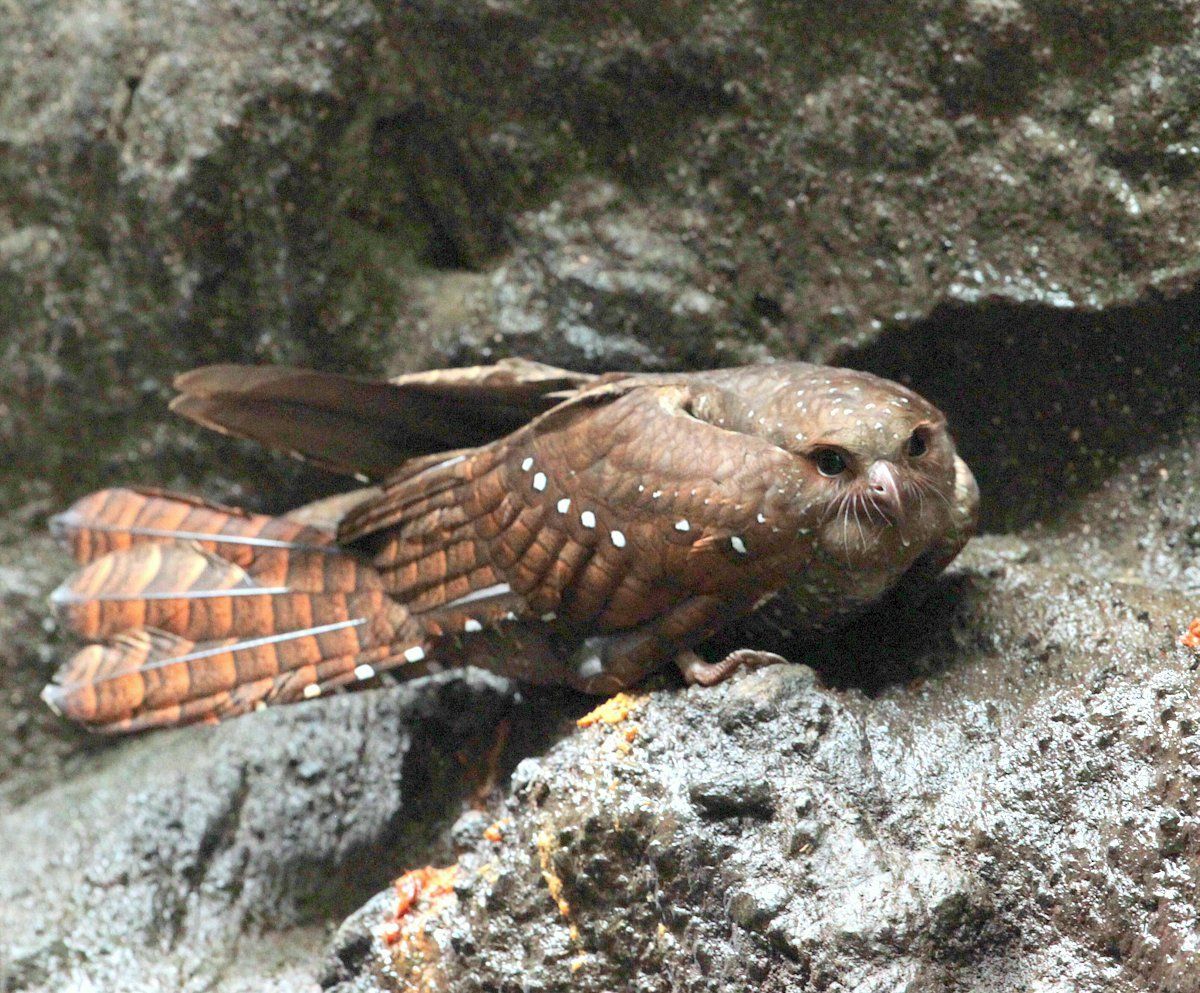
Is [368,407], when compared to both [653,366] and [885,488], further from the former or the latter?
[885,488]

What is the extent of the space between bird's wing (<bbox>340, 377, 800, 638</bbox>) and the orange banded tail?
0.14 m

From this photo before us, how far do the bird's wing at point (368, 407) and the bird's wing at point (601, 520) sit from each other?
0.52ft

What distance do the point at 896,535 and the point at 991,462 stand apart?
80 centimetres

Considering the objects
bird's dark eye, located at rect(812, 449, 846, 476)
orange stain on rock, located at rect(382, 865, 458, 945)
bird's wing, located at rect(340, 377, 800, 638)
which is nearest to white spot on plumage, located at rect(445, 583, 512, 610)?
bird's wing, located at rect(340, 377, 800, 638)

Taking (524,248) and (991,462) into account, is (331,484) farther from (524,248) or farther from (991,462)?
(991,462)

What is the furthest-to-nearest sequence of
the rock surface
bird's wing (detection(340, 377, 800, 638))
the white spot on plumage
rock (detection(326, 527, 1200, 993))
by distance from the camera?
the white spot on plumage, bird's wing (detection(340, 377, 800, 638)), the rock surface, rock (detection(326, 527, 1200, 993))

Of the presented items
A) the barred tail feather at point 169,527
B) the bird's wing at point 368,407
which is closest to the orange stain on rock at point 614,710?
the bird's wing at point 368,407

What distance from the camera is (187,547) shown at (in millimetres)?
2965

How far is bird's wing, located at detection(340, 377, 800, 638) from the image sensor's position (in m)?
2.38

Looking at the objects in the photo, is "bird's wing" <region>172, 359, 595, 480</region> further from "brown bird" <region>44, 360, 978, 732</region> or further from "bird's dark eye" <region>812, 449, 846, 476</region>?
"bird's dark eye" <region>812, 449, 846, 476</region>

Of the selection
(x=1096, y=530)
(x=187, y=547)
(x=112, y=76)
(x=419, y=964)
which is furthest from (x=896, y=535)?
(x=112, y=76)

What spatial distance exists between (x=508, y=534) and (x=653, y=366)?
2.51ft

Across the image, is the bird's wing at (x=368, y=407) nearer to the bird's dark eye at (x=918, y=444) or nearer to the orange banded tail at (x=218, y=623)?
the orange banded tail at (x=218, y=623)

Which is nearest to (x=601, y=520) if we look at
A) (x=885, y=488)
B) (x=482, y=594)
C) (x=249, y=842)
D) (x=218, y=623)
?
(x=482, y=594)
